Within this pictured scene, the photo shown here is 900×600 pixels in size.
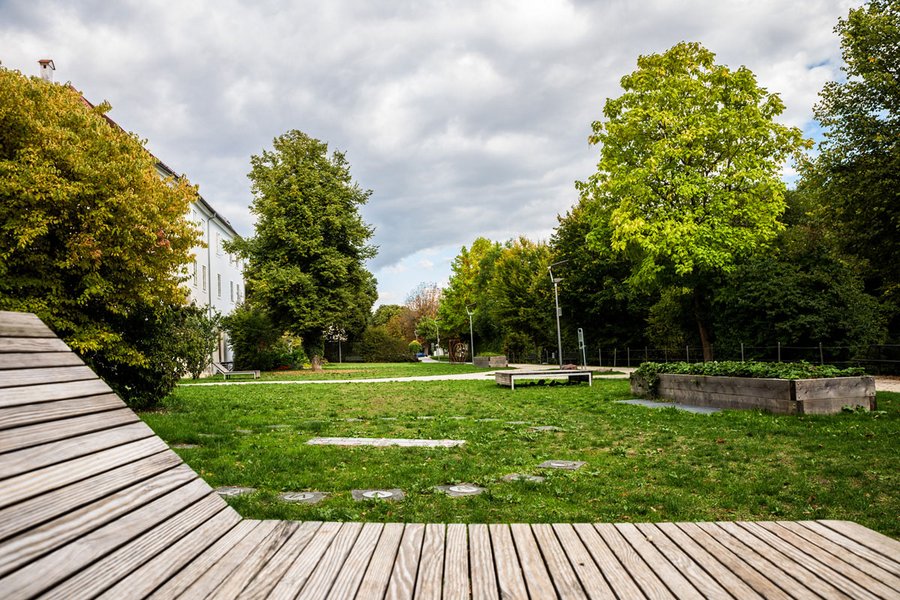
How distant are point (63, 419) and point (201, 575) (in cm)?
91

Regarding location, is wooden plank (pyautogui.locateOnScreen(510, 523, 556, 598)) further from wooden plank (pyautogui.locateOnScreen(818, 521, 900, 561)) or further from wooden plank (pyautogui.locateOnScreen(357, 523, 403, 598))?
wooden plank (pyautogui.locateOnScreen(818, 521, 900, 561))

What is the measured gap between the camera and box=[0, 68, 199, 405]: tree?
9.96m

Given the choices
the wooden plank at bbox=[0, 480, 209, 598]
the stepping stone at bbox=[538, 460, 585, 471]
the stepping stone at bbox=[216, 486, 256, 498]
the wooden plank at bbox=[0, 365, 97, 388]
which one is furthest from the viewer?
the stepping stone at bbox=[538, 460, 585, 471]

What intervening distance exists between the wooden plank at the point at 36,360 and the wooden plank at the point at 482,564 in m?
2.12

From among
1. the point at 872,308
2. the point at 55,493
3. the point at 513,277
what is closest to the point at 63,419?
the point at 55,493

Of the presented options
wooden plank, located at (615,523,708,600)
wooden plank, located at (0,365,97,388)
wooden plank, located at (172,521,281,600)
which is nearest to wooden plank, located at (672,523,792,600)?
wooden plank, located at (615,523,708,600)

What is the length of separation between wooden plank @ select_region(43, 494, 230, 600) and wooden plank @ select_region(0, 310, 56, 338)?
1.12 metres

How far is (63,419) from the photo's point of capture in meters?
2.48

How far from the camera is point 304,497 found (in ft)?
17.5

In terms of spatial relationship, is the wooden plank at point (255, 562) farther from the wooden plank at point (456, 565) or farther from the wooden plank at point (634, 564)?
the wooden plank at point (634, 564)

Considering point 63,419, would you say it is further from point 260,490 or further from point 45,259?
point 45,259

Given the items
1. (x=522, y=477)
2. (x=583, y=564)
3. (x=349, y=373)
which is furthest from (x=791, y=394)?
(x=349, y=373)

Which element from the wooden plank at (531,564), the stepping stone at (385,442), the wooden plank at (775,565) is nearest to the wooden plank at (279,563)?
the wooden plank at (531,564)

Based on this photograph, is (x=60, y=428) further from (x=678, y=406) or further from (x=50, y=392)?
(x=678, y=406)
